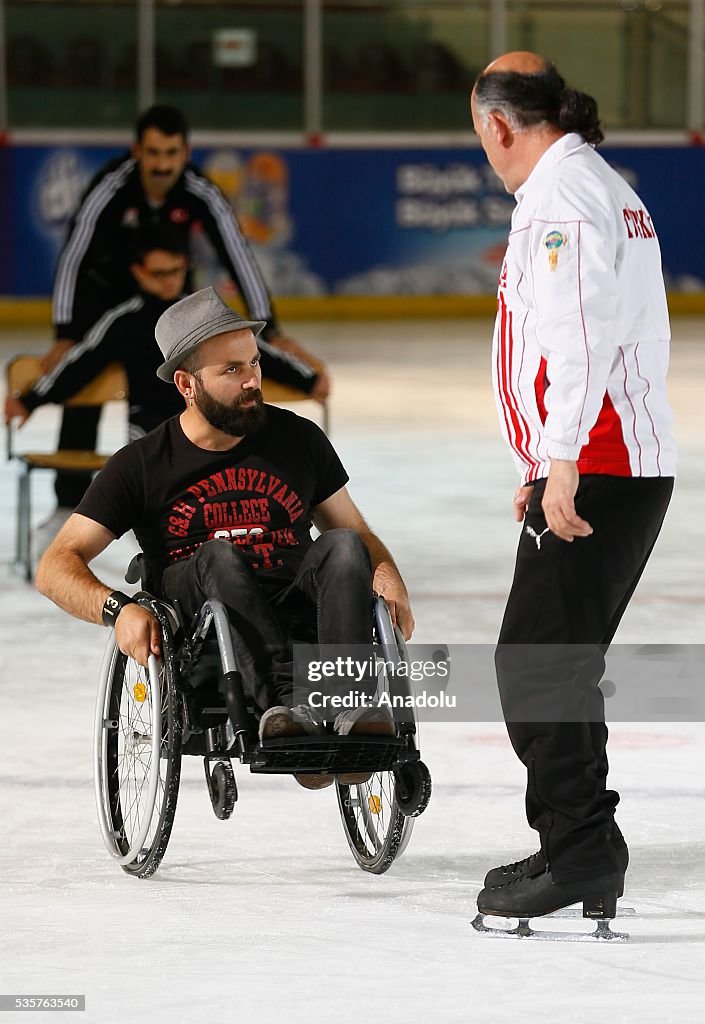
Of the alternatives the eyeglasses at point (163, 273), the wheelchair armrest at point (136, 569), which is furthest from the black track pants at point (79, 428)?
the wheelchair armrest at point (136, 569)

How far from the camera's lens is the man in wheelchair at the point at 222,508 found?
3545mm

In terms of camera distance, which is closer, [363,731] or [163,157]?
[363,731]

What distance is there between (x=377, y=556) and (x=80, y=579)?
542mm

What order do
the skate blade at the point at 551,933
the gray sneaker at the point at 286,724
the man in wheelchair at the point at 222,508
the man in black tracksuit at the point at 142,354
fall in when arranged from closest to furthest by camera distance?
the skate blade at the point at 551,933
the gray sneaker at the point at 286,724
the man in wheelchair at the point at 222,508
the man in black tracksuit at the point at 142,354

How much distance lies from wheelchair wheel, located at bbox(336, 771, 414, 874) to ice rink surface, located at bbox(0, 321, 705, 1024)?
0.04 meters

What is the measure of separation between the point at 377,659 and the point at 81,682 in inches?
73.5

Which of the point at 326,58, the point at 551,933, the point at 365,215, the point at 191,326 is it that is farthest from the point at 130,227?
the point at 326,58

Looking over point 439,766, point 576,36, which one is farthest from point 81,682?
point 576,36

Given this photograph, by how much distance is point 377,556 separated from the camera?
369 cm

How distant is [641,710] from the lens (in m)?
4.85

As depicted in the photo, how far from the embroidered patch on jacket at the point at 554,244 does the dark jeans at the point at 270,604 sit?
70 cm

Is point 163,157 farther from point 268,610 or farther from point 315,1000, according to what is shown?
point 315,1000

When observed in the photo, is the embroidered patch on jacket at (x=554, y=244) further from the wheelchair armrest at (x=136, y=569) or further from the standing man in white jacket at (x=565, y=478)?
the wheelchair armrest at (x=136, y=569)

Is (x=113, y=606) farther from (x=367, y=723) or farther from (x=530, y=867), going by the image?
(x=530, y=867)
